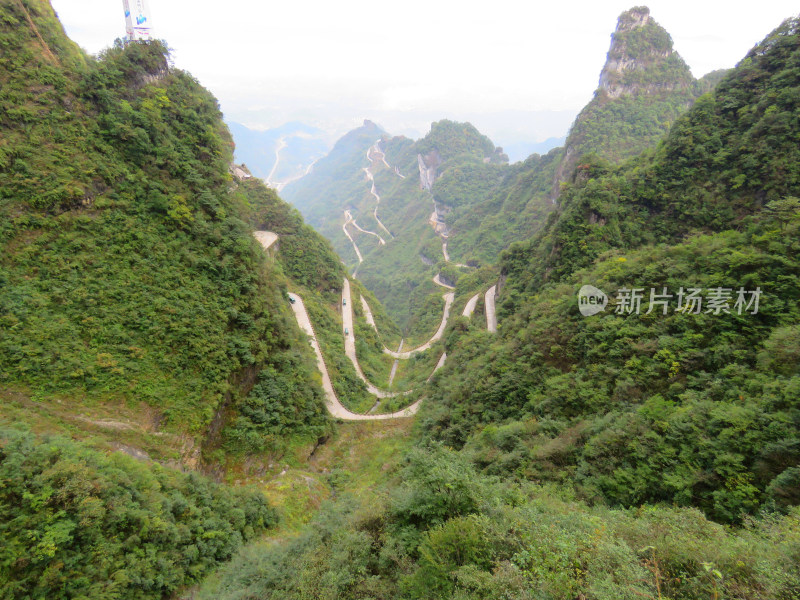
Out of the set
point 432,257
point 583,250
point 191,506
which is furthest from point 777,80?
point 432,257

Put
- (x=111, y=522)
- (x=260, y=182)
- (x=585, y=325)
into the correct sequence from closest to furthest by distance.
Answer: (x=111, y=522), (x=585, y=325), (x=260, y=182)

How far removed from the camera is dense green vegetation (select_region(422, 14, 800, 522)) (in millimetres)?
10750

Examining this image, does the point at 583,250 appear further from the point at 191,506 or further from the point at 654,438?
the point at 191,506

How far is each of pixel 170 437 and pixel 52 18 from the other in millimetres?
29181

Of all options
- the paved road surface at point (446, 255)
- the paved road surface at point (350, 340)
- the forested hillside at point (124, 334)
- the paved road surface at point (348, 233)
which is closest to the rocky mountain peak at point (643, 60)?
the paved road surface at point (446, 255)

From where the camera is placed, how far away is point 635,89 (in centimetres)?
7331

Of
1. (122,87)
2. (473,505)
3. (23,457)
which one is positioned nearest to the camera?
(473,505)

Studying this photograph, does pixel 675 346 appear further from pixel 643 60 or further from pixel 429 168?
pixel 429 168

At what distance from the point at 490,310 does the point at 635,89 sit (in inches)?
2706

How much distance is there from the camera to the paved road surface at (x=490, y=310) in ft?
141

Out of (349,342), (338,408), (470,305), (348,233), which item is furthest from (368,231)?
(338,408)

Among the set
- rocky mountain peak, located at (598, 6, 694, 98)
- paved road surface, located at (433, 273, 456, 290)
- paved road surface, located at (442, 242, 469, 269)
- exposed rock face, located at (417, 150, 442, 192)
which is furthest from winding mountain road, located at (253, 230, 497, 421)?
exposed rock face, located at (417, 150, 442, 192)

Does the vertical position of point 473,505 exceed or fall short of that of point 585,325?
it falls short

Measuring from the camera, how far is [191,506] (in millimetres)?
14359
